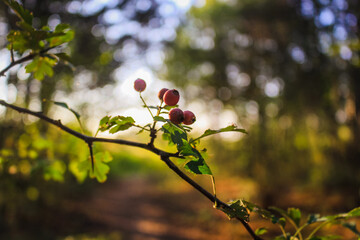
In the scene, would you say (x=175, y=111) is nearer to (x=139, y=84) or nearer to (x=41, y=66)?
(x=139, y=84)

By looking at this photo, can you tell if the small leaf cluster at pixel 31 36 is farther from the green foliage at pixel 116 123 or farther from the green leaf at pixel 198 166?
the green leaf at pixel 198 166

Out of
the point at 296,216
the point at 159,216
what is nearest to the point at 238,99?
the point at 159,216

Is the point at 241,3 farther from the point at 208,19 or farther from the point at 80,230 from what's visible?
the point at 80,230

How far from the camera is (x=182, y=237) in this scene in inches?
191

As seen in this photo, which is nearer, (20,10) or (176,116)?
(176,116)

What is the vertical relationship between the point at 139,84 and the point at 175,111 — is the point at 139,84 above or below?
above

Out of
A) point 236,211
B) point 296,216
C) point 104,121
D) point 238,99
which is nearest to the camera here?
point 236,211

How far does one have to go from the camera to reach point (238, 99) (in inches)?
241

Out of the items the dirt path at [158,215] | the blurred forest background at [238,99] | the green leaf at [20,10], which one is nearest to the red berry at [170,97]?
the green leaf at [20,10]

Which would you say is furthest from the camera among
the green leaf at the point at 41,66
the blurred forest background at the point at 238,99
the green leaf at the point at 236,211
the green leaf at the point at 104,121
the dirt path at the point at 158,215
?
the dirt path at the point at 158,215

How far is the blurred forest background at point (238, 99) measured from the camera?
12.0 feet

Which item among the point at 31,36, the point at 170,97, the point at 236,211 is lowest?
the point at 236,211

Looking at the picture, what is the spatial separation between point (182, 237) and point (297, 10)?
511 cm

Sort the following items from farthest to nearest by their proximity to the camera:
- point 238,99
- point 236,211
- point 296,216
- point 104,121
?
point 238,99 → point 296,216 → point 104,121 → point 236,211
